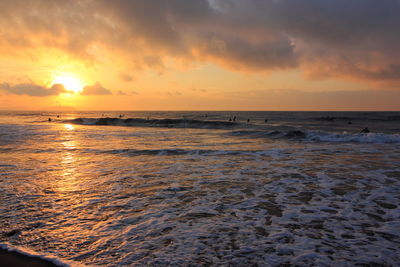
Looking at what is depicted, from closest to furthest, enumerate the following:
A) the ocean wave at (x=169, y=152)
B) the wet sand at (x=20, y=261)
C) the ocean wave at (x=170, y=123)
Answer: the wet sand at (x=20, y=261) < the ocean wave at (x=169, y=152) < the ocean wave at (x=170, y=123)

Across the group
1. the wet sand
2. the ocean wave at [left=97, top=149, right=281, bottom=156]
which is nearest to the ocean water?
the wet sand

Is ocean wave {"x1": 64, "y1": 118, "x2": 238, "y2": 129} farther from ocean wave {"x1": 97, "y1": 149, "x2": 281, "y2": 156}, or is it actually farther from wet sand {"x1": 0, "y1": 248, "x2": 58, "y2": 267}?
wet sand {"x1": 0, "y1": 248, "x2": 58, "y2": 267}

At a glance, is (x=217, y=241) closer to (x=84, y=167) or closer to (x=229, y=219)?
(x=229, y=219)

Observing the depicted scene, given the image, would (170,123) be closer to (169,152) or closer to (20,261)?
(169,152)

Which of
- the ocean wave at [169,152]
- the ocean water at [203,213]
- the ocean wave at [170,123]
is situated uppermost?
the ocean wave at [170,123]

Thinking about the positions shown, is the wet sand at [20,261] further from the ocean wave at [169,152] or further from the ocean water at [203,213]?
the ocean wave at [169,152]

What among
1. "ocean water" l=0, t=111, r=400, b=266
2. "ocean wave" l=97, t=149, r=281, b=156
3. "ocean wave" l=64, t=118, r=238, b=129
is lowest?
"ocean water" l=0, t=111, r=400, b=266

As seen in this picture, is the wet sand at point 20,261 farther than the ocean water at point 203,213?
No

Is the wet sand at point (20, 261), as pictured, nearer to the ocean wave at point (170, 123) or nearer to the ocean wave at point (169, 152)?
the ocean wave at point (169, 152)

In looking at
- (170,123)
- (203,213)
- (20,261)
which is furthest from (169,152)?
(170,123)

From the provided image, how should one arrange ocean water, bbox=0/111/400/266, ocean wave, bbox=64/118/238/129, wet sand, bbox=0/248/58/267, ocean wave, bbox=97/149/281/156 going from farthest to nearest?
ocean wave, bbox=64/118/238/129 < ocean wave, bbox=97/149/281/156 < ocean water, bbox=0/111/400/266 < wet sand, bbox=0/248/58/267

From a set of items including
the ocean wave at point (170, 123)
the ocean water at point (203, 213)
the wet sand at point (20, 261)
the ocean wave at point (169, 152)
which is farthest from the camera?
the ocean wave at point (170, 123)

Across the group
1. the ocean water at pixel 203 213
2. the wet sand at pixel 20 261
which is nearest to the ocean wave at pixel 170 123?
the ocean water at pixel 203 213

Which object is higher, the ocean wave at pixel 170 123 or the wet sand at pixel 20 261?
the ocean wave at pixel 170 123
